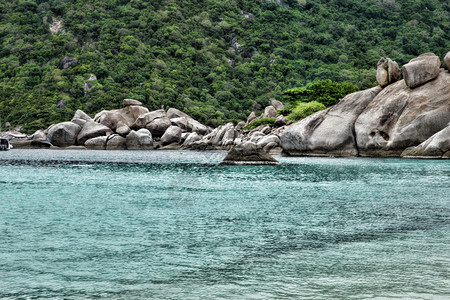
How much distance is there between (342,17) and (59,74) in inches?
2636

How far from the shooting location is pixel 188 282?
6012mm

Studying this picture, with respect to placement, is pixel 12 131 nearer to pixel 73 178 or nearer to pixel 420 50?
pixel 73 178

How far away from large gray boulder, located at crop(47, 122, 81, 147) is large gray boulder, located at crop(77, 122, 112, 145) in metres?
0.76

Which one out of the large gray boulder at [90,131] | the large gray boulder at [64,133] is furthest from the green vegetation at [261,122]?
the large gray boulder at [64,133]

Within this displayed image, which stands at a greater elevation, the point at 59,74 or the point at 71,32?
the point at 71,32

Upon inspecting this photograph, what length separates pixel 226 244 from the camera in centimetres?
820

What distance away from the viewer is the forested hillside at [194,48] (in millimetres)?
87062

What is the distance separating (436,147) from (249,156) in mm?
12405

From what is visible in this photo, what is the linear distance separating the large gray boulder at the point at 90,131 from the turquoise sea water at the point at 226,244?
152 ft

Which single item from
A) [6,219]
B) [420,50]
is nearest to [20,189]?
[6,219]

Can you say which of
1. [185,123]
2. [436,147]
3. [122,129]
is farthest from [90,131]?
[436,147]

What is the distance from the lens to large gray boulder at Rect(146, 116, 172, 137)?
63.5 meters

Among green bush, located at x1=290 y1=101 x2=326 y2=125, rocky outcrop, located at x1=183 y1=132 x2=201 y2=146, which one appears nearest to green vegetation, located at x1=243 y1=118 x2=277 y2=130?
green bush, located at x1=290 y1=101 x2=326 y2=125

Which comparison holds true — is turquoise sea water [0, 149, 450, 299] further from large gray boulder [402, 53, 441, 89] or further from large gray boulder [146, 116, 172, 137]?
large gray boulder [146, 116, 172, 137]
